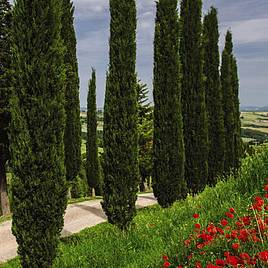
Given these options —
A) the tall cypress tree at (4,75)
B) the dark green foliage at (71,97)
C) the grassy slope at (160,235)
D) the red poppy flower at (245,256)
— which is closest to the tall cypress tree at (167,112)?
the dark green foliage at (71,97)

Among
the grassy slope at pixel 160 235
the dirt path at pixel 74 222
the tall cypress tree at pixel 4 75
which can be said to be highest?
the tall cypress tree at pixel 4 75

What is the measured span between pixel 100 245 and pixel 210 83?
60.0 feet

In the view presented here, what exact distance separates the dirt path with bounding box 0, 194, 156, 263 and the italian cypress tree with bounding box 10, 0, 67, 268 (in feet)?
16.4

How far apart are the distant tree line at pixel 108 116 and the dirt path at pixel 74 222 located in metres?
2.32

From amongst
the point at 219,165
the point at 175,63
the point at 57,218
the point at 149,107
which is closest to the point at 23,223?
the point at 57,218

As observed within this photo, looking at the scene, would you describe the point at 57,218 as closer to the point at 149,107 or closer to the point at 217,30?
the point at 217,30

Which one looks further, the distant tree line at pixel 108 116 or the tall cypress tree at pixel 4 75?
the tall cypress tree at pixel 4 75

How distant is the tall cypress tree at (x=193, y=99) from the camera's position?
2183cm

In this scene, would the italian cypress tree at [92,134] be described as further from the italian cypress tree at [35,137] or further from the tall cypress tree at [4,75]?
the italian cypress tree at [35,137]

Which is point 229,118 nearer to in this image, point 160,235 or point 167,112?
point 167,112

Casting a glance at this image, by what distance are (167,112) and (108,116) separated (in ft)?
13.7

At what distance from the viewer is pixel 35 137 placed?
397 inches

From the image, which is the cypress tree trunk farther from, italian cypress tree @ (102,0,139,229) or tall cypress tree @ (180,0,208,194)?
italian cypress tree @ (102,0,139,229)

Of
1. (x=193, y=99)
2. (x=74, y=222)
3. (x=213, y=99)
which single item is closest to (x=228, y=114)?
(x=213, y=99)
